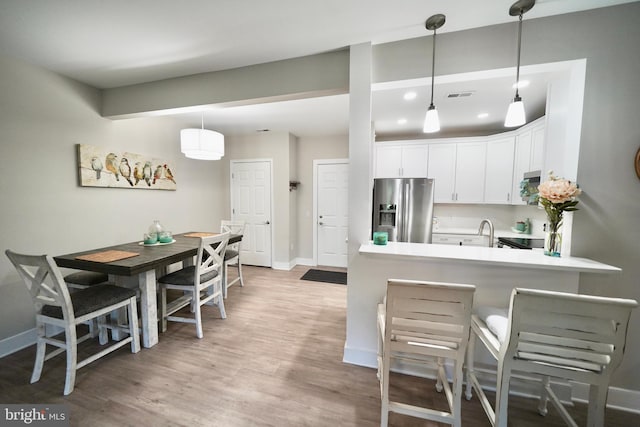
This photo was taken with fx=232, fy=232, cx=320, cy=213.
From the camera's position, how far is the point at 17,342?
210 cm

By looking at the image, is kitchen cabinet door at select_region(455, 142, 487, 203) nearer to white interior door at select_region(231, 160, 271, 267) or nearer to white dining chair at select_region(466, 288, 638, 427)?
white dining chair at select_region(466, 288, 638, 427)

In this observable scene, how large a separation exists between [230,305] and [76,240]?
1786 mm

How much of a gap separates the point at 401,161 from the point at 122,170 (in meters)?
4.02

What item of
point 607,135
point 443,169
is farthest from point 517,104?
point 443,169

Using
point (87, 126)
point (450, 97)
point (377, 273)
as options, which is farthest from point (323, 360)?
point (87, 126)

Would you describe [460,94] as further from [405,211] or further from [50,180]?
[50,180]

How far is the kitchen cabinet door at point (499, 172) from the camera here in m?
3.38

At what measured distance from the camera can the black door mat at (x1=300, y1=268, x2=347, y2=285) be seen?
388cm

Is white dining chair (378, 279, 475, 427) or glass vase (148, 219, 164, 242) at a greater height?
glass vase (148, 219, 164, 242)

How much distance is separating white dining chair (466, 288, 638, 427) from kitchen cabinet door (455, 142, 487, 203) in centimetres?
297

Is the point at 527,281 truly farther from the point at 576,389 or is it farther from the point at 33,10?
the point at 33,10

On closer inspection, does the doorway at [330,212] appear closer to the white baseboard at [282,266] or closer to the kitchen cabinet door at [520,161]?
the white baseboard at [282,266]

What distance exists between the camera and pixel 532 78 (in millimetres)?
2139

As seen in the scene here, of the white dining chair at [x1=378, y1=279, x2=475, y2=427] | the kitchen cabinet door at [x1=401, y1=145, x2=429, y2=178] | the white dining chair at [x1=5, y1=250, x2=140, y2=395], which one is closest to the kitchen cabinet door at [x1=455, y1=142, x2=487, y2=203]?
the kitchen cabinet door at [x1=401, y1=145, x2=429, y2=178]
